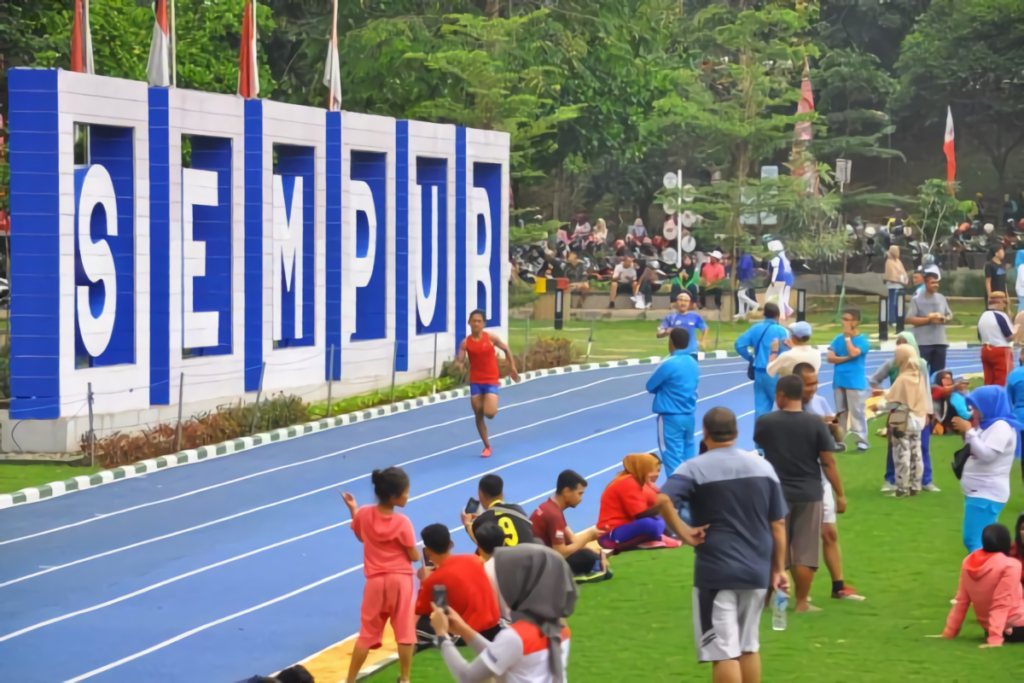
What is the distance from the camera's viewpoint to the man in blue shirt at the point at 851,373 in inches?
677

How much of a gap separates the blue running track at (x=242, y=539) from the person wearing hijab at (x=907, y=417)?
5.06 feet

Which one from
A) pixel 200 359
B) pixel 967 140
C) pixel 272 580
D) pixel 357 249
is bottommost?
pixel 272 580

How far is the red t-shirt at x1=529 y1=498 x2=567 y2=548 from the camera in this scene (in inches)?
459

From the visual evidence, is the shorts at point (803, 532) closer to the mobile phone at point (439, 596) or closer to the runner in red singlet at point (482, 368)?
the mobile phone at point (439, 596)

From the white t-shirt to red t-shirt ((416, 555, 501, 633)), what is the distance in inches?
1210

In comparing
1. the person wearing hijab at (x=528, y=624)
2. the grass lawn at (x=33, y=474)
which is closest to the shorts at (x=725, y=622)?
the person wearing hijab at (x=528, y=624)

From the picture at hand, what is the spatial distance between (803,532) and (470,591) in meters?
3.29

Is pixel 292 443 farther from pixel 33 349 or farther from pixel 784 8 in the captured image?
pixel 784 8

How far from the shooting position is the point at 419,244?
84.8ft

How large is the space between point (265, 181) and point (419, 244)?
13.4ft

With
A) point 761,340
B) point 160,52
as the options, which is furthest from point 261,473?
point 160,52

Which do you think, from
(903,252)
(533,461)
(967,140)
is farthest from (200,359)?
(967,140)

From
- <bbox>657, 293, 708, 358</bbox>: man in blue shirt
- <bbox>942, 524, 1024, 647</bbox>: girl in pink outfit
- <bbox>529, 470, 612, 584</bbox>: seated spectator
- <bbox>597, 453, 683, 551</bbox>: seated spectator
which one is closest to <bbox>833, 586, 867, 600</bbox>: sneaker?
<bbox>942, 524, 1024, 647</bbox>: girl in pink outfit

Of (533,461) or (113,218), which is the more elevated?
(113,218)
